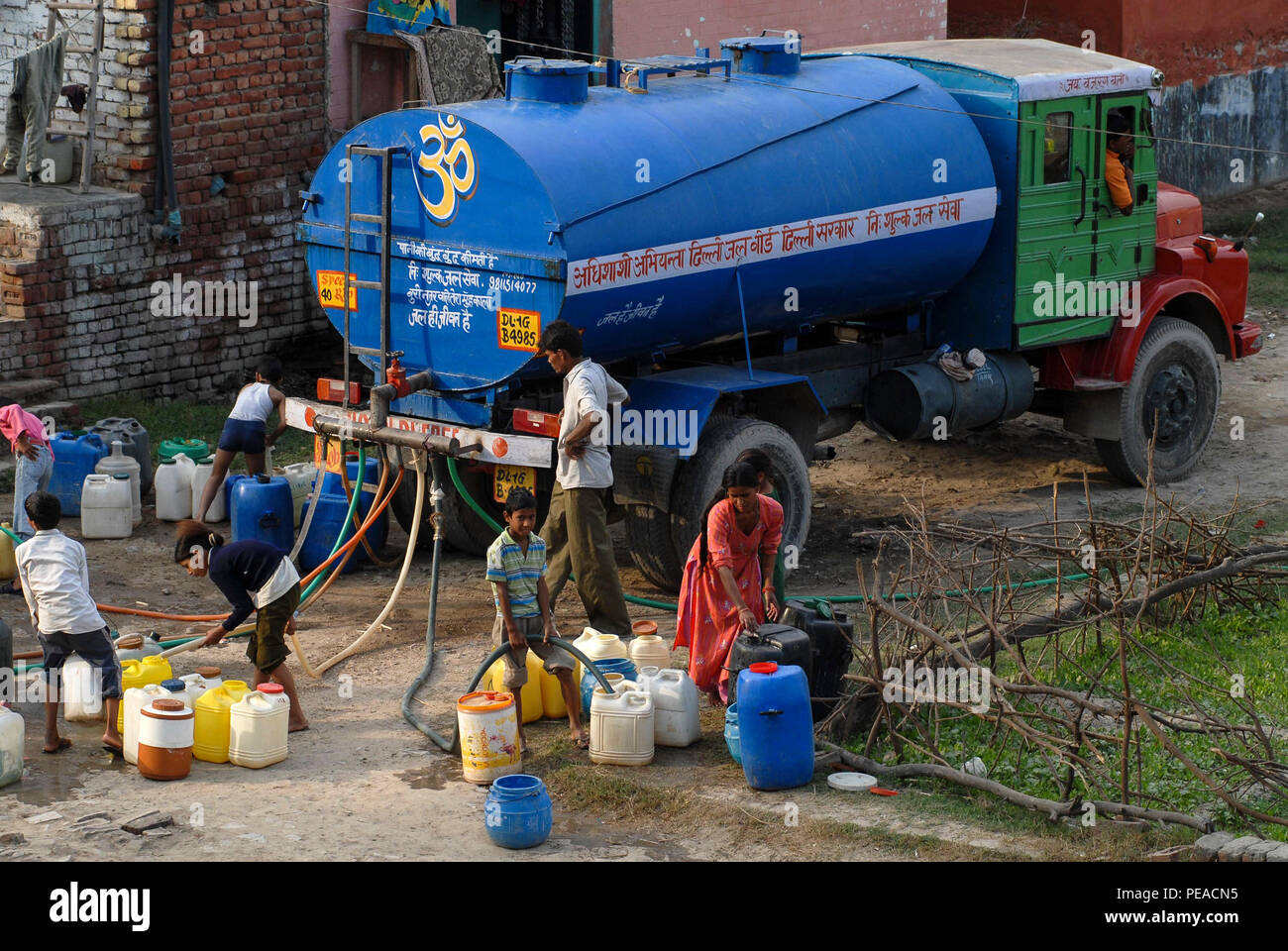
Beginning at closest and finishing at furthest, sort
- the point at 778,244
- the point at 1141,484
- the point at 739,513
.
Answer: the point at 739,513 < the point at 778,244 < the point at 1141,484

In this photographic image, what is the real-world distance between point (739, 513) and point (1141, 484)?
5.69m

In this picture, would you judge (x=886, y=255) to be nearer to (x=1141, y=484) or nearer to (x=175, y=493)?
(x=1141, y=484)

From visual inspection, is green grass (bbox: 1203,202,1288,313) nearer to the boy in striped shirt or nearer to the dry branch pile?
the dry branch pile

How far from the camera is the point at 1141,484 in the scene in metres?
13.4

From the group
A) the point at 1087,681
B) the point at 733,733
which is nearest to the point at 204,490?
the point at 733,733

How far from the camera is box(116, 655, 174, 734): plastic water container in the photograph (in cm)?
855

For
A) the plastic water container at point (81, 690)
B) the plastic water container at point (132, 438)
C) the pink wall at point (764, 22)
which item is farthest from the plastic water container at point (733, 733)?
the pink wall at point (764, 22)

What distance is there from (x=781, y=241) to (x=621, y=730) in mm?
3657

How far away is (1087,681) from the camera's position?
900 cm

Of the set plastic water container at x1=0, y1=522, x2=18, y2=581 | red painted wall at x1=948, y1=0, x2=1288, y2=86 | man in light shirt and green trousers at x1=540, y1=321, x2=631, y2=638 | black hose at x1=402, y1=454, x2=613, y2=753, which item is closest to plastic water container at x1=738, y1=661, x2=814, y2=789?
black hose at x1=402, y1=454, x2=613, y2=753

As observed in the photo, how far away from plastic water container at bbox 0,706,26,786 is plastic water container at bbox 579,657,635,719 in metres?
2.49

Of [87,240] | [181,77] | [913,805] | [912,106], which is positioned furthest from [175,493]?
[913,805]

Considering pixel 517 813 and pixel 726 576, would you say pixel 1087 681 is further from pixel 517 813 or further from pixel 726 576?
pixel 517 813

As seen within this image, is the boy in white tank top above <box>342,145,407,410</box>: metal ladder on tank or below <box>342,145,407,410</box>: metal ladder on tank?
below
